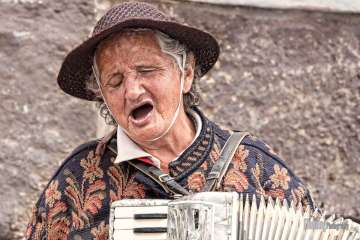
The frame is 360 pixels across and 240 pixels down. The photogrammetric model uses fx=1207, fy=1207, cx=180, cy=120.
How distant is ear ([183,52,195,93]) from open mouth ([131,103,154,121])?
19cm

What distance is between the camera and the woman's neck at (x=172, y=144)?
3539 millimetres

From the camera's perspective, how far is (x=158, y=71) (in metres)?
3.44

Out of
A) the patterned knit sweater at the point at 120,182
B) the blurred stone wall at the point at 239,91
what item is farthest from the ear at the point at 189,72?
the blurred stone wall at the point at 239,91

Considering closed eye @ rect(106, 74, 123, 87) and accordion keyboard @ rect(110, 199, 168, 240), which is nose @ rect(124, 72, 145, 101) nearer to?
closed eye @ rect(106, 74, 123, 87)

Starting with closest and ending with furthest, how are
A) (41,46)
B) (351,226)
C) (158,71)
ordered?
(351,226), (158,71), (41,46)

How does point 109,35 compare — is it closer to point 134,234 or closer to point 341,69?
point 134,234

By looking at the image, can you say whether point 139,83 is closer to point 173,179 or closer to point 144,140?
point 144,140

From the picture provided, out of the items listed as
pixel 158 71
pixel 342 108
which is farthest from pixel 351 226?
pixel 342 108

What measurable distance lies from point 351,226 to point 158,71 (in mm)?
728

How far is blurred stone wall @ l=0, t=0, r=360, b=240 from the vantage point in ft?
14.3

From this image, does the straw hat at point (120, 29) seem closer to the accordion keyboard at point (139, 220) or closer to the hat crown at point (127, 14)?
the hat crown at point (127, 14)

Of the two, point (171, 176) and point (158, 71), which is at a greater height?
point (158, 71)

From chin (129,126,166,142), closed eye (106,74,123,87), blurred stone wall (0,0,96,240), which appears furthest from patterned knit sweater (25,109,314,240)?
blurred stone wall (0,0,96,240)

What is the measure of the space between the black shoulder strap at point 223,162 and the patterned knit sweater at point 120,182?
0.02m
